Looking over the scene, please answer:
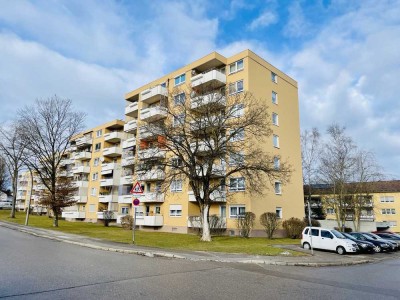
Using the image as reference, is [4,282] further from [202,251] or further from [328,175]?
[328,175]

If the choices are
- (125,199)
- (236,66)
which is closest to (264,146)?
(236,66)

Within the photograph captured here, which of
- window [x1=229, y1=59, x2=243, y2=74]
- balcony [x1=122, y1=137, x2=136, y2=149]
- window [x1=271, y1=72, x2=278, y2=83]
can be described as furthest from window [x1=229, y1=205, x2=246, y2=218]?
balcony [x1=122, y1=137, x2=136, y2=149]

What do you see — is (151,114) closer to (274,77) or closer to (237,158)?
(274,77)

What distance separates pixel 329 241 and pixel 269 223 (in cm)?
875

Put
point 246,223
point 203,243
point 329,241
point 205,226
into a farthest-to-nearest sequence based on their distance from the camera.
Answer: point 246,223
point 205,226
point 203,243
point 329,241

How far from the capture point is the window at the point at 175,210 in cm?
3596

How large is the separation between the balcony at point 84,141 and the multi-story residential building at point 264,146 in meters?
21.4

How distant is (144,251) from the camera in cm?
1603

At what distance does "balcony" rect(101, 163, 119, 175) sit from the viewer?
168 feet

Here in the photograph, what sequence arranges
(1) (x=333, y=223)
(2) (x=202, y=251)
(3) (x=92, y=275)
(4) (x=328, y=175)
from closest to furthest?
(3) (x=92, y=275)
(2) (x=202, y=251)
(4) (x=328, y=175)
(1) (x=333, y=223)

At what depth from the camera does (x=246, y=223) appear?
2867 centimetres

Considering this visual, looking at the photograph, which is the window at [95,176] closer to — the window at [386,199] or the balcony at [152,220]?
the balcony at [152,220]

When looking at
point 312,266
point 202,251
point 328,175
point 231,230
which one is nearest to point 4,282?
point 202,251

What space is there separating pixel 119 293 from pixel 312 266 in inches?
402
